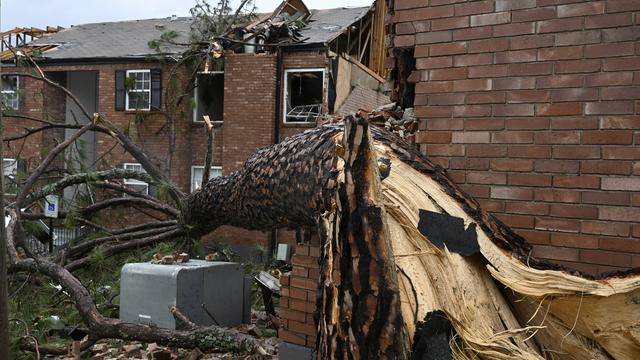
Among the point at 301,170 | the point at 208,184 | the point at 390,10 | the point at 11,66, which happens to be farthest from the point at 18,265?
the point at 11,66

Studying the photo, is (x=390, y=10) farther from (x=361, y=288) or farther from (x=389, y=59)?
(x=361, y=288)

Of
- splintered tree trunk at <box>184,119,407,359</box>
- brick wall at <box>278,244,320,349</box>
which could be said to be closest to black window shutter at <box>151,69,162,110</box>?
brick wall at <box>278,244,320,349</box>

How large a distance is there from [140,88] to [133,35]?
10.5 ft

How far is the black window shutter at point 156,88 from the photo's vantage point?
16094mm

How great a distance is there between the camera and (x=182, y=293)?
6121 mm

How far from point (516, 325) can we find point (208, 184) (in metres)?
3.98

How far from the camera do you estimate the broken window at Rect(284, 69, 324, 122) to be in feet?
48.6

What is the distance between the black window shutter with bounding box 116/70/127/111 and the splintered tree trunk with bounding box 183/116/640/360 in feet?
49.3

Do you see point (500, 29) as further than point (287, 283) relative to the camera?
No

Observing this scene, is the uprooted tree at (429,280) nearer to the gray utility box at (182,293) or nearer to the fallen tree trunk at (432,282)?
the fallen tree trunk at (432,282)

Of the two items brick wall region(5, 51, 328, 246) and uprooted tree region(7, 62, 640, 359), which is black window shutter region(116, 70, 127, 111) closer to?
brick wall region(5, 51, 328, 246)

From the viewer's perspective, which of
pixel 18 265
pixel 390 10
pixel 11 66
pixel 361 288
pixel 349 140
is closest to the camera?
pixel 361 288

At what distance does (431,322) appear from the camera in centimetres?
207

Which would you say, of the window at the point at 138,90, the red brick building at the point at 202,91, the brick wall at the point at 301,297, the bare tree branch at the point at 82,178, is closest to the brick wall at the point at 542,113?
the brick wall at the point at 301,297
